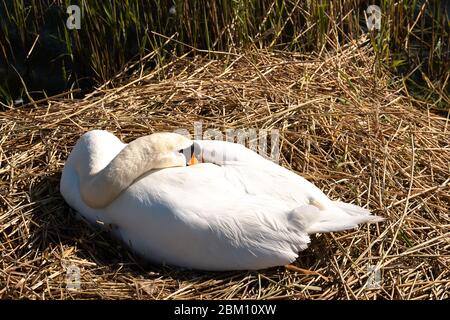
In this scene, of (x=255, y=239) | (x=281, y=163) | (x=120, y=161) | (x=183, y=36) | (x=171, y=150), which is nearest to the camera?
(x=255, y=239)

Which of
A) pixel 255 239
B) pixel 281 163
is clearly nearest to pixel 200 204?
pixel 255 239

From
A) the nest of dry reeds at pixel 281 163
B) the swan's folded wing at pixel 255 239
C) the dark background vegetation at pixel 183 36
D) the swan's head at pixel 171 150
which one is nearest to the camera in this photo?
the swan's folded wing at pixel 255 239

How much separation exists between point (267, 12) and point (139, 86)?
1.17m

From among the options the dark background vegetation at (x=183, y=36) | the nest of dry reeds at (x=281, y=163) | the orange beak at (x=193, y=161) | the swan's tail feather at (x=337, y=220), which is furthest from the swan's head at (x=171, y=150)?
the dark background vegetation at (x=183, y=36)

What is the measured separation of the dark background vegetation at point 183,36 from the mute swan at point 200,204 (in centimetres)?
162

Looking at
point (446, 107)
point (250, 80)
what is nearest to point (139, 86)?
point (250, 80)

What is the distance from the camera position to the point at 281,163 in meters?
5.01

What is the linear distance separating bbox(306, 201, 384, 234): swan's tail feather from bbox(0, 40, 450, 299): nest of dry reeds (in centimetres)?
20

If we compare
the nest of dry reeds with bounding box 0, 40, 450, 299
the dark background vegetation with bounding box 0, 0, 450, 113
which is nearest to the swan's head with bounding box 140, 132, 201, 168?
the nest of dry reeds with bounding box 0, 40, 450, 299

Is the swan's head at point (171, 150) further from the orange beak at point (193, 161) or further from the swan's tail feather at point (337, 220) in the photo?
the swan's tail feather at point (337, 220)

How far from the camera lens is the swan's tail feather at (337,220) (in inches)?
165

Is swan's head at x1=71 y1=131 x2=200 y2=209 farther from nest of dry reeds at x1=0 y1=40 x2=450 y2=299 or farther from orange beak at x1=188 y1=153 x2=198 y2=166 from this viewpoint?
nest of dry reeds at x1=0 y1=40 x2=450 y2=299

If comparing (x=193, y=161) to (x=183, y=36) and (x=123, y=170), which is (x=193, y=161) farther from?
(x=183, y=36)

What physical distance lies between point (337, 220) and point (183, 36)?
101 inches
